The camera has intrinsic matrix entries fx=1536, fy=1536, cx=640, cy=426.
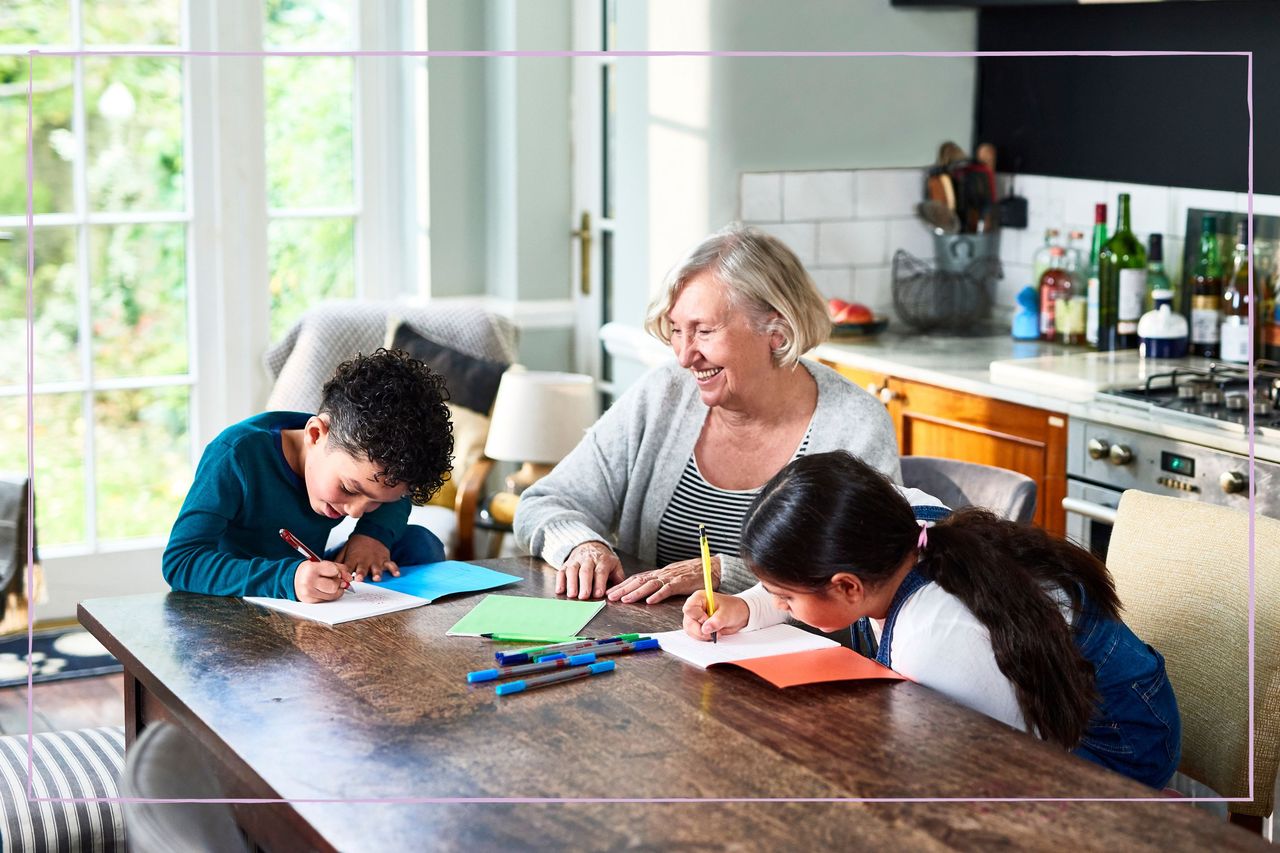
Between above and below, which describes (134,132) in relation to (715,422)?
above

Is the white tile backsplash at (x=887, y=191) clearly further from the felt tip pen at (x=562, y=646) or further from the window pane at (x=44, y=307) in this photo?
the felt tip pen at (x=562, y=646)

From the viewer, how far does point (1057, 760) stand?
5.15 feet

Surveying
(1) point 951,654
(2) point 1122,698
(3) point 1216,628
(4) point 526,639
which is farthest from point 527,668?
(3) point 1216,628

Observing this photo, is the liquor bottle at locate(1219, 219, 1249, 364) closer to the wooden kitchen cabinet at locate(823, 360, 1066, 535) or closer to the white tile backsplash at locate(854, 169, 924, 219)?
the wooden kitchen cabinet at locate(823, 360, 1066, 535)

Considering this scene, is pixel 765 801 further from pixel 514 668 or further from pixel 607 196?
pixel 607 196

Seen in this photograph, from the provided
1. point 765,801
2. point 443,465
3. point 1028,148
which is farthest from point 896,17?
point 765,801

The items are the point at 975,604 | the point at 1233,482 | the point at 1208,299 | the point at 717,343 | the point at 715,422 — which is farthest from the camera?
the point at 1208,299

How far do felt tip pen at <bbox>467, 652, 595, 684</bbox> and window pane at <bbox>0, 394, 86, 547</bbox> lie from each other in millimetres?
2954

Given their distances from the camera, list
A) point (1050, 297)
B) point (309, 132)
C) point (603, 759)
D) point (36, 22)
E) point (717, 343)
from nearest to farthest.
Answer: point (603, 759) → point (717, 343) → point (1050, 297) → point (36, 22) → point (309, 132)

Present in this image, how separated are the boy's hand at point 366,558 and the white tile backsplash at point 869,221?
2.08 meters

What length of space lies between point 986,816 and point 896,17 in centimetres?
317

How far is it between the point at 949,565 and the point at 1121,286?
2107mm

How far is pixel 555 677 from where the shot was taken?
5.89 ft

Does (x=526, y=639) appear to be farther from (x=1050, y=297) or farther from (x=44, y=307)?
(x=44, y=307)
